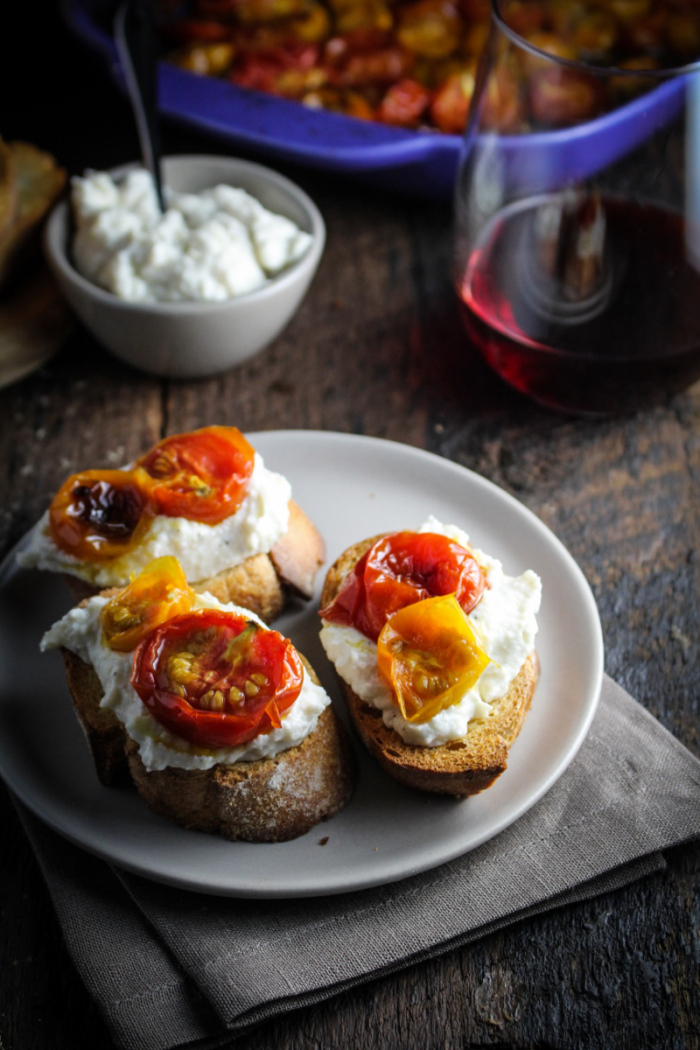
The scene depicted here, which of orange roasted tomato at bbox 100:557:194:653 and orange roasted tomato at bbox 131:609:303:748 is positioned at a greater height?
orange roasted tomato at bbox 100:557:194:653

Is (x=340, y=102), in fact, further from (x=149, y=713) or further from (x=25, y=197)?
(x=149, y=713)

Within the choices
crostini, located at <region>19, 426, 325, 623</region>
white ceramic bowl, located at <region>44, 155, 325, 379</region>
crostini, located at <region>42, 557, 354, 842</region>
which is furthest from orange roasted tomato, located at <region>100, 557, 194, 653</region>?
white ceramic bowl, located at <region>44, 155, 325, 379</region>

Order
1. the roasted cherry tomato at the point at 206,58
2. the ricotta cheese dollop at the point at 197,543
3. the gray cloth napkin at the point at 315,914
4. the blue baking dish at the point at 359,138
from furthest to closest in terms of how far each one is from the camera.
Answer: the roasted cherry tomato at the point at 206,58
the blue baking dish at the point at 359,138
the ricotta cheese dollop at the point at 197,543
the gray cloth napkin at the point at 315,914

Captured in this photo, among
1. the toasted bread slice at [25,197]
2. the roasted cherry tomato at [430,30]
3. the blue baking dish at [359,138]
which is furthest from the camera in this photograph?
the roasted cherry tomato at [430,30]

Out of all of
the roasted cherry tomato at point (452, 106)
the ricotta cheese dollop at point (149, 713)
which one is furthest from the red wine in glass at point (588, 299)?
the ricotta cheese dollop at point (149, 713)

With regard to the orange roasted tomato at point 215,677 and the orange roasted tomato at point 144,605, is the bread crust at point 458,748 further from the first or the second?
the orange roasted tomato at point 144,605

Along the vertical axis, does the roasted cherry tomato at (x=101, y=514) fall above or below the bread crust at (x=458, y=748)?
above

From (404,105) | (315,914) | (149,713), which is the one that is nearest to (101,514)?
(149,713)

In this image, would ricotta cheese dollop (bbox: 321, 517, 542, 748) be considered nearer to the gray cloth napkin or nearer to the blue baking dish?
the gray cloth napkin
